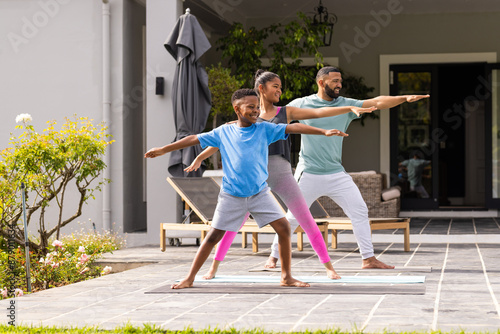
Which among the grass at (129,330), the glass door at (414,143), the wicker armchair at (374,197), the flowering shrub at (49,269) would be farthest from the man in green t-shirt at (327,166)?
the glass door at (414,143)

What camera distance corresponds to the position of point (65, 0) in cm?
998

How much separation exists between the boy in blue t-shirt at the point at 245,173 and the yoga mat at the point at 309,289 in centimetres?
11

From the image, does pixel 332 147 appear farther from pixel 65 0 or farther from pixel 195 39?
pixel 65 0

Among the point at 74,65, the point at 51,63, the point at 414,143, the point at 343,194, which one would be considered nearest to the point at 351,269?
the point at 343,194

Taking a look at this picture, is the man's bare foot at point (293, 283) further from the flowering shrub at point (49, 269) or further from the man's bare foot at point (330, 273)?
the flowering shrub at point (49, 269)

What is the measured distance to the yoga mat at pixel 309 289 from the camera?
4664 mm

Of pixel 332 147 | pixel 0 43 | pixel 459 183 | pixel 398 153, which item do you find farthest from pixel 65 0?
pixel 459 183

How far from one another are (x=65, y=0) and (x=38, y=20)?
0.48 metres

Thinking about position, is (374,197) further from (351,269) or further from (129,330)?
(129,330)

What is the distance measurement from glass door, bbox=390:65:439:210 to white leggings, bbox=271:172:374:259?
24.7 ft

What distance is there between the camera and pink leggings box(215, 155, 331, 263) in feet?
17.4

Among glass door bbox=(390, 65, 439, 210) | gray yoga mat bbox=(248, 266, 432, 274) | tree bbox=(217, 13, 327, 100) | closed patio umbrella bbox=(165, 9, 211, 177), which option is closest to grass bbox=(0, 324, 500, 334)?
gray yoga mat bbox=(248, 266, 432, 274)

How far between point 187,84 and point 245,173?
14.5ft

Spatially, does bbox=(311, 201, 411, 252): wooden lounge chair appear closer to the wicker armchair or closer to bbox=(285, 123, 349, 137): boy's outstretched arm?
bbox=(285, 123, 349, 137): boy's outstretched arm
